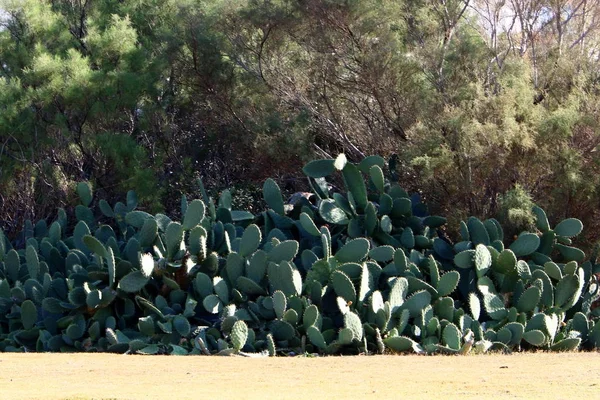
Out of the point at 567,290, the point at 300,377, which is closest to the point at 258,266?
the point at 300,377

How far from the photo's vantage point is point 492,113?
1609 centimetres

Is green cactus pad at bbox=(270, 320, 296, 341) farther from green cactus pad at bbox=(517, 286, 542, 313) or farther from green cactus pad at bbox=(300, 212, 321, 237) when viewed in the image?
green cactus pad at bbox=(517, 286, 542, 313)

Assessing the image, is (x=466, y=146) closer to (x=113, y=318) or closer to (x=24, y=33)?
(x=113, y=318)

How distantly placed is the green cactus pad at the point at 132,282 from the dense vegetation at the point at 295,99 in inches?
198

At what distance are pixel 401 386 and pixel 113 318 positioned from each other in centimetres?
622

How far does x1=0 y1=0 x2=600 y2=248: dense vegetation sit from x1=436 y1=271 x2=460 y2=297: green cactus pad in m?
2.26

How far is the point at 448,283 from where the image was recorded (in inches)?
549

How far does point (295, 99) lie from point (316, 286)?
7.12 meters

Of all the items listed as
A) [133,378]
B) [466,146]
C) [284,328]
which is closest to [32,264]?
[284,328]

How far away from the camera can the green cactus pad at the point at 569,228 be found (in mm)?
15002

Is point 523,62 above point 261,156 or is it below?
above

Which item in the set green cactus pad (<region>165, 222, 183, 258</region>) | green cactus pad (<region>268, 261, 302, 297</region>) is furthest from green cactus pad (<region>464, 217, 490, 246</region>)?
green cactus pad (<region>165, 222, 183, 258</region>)

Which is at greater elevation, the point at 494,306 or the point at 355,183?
the point at 355,183

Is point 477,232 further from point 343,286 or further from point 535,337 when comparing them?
point 343,286
